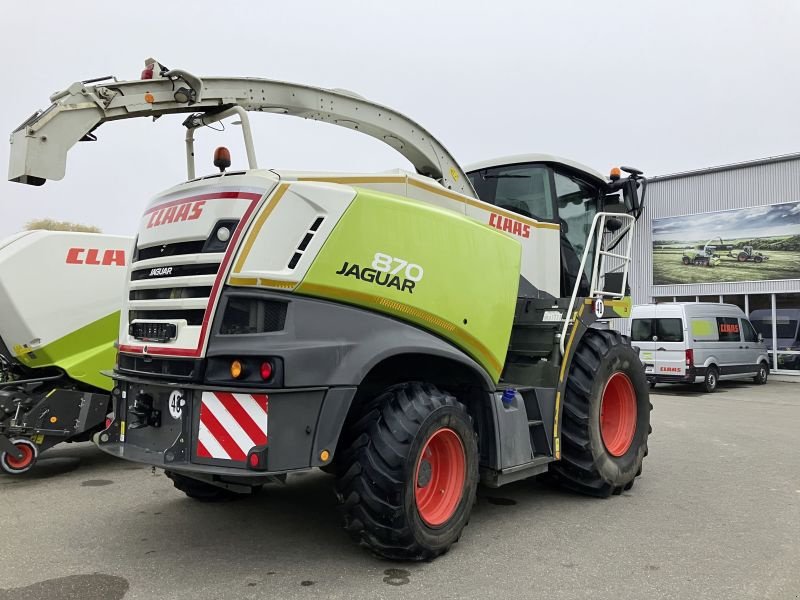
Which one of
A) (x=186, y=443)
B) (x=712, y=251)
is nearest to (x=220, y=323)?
(x=186, y=443)

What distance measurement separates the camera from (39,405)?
6.41 m

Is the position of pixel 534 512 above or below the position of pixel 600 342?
below

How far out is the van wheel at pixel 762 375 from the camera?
57.2ft

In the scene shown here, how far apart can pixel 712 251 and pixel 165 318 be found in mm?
19652

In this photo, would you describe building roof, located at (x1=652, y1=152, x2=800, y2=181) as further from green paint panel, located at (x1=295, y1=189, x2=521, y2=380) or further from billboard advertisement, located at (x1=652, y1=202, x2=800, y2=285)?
green paint panel, located at (x1=295, y1=189, x2=521, y2=380)

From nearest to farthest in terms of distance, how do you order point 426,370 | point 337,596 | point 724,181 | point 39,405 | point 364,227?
1. point 337,596
2. point 364,227
3. point 426,370
4. point 39,405
5. point 724,181

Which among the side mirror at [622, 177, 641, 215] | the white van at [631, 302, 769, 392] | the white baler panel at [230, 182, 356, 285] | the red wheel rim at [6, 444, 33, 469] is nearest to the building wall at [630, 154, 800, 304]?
the white van at [631, 302, 769, 392]

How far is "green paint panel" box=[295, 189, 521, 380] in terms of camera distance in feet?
12.2

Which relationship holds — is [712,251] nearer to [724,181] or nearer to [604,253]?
[724,181]

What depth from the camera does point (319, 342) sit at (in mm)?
3568

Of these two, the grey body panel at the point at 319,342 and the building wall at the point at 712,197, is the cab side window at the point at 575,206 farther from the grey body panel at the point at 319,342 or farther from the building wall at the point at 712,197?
the building wall at the point at 712,197

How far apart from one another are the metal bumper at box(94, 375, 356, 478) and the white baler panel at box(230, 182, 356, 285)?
652mm

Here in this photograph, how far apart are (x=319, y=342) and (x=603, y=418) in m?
3.56

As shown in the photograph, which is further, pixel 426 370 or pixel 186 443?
pixel 426 370
